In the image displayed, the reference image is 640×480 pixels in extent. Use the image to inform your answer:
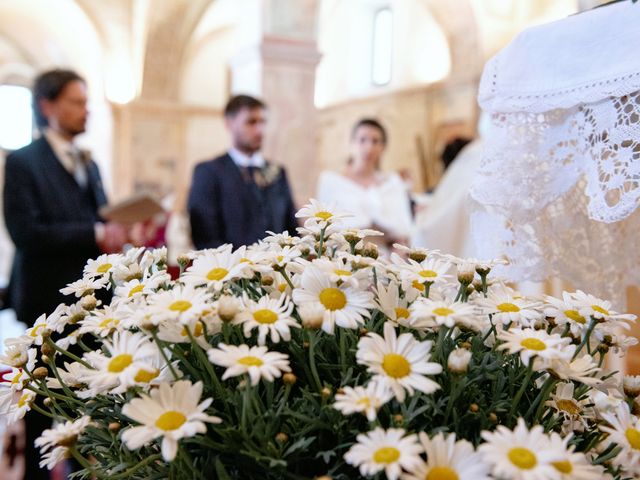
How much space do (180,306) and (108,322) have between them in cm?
16

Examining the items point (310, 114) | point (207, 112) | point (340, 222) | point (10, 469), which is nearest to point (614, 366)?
point (340, 222)

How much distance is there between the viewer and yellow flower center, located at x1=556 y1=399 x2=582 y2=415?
2.56 feet

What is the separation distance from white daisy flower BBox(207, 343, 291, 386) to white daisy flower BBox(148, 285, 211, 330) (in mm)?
39

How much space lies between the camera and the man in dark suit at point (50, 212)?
2.47m

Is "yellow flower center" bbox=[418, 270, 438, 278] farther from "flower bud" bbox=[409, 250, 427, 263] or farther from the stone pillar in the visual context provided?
the stone pillar

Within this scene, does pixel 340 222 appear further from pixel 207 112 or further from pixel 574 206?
pixel 207 112

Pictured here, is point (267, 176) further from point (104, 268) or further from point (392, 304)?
point (392, 304)

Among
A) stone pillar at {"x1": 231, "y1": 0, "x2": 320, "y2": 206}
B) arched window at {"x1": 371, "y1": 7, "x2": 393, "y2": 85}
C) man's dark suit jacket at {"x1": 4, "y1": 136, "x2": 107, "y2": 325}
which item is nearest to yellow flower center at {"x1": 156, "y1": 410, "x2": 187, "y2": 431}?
man's dark suit jacket at {"x1": 4, "y1": 136, "x2": 107, "y2": 325}

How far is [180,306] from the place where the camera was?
0.66 meters

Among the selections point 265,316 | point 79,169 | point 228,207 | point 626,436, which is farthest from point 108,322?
point 228,207

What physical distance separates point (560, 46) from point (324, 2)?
1197 cm

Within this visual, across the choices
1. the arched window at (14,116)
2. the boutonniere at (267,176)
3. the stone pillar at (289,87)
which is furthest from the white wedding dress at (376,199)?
the arched window at (14,116)

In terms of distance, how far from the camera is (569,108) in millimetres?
1180

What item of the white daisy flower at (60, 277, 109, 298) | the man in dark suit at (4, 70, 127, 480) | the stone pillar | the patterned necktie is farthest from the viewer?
the stone pillar
